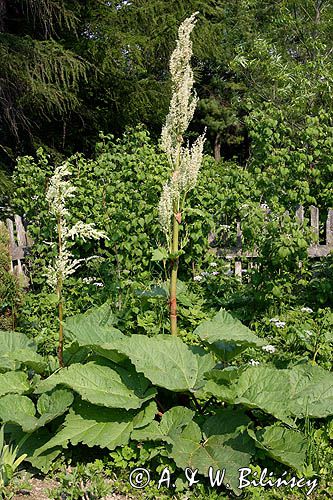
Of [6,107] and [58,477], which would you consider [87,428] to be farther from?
[6,107]

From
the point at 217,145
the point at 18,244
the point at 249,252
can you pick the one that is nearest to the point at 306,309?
the point at 249,252

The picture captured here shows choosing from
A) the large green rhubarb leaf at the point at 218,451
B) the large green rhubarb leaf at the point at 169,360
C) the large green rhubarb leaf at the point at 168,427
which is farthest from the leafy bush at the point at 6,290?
the large green rhubarb leaf at the point at 218,451

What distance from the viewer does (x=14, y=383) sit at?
136 inches

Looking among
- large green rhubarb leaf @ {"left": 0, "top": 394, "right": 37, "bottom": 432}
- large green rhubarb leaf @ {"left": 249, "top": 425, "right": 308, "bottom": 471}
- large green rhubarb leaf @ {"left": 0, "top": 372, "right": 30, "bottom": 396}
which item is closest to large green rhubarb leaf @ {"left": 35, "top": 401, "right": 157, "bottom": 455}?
large green rhubarb leaf @ {"left": 0, "top": 394, "right": 37, "bottom": 432}

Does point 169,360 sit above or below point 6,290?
below

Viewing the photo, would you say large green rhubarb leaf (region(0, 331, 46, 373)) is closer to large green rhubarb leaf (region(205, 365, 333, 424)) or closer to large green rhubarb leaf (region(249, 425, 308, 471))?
large green rhubarb leaf (region(205, 365, 333, 424))

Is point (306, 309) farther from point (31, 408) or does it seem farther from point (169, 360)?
point (31, 408)

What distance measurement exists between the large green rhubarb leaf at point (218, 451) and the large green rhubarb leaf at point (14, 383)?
3.13 feet

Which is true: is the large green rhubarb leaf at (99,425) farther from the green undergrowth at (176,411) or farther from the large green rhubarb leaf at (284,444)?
the large green rhubarb leaf at (284,444)

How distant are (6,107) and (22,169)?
2.93 metres

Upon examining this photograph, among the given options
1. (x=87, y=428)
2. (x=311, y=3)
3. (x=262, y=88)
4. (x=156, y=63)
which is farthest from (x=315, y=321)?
(x=262, y=88)

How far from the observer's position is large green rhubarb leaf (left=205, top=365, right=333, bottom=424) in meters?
3.06

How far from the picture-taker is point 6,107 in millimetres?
9688

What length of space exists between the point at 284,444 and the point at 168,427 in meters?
0.60
